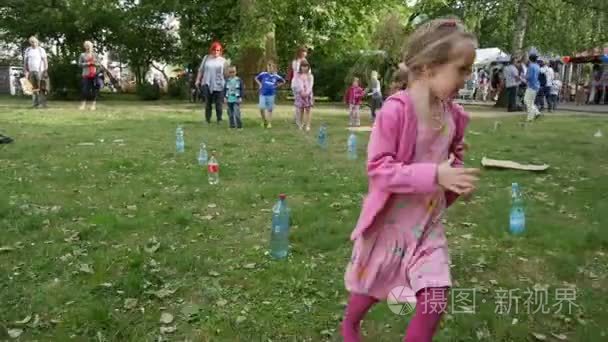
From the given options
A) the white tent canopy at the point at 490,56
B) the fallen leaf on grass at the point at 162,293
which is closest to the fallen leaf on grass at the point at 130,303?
the fallen leaf on grass at the point at 162,293

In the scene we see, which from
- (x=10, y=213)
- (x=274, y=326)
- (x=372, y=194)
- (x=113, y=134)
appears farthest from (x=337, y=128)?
(x=372, y=194)

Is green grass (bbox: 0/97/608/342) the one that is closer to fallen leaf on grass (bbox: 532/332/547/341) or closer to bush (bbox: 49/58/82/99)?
fallen leaf on grass (bbox: 532/332/547/341)

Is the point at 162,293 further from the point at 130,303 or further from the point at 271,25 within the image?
the point at 271,25

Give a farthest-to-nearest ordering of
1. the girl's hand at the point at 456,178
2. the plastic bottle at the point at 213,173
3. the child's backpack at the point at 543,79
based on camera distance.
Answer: the child's backpack at the point at 543,79 < the plastic bottle at the point at 213,173 < the girl's hand at the point at 456,178

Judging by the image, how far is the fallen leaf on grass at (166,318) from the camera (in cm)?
416

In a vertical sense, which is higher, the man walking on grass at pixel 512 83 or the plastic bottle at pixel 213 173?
the man walking on grass at pixel 512 83

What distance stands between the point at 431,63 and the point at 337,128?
12.4 meters

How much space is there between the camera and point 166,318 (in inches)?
165

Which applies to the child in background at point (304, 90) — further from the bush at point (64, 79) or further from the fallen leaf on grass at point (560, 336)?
the bush at point (64, 79)

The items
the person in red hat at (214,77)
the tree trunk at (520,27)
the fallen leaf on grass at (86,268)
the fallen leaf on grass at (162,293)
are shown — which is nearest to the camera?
the fallen leaf on grass at (162,293)

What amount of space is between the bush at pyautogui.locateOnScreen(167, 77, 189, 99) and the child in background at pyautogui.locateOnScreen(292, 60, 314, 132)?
57.7 ft

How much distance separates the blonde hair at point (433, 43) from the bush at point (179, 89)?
29.4 meters

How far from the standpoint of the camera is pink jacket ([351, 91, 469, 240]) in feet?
8.87

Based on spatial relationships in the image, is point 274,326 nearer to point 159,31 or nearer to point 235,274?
point 235,274
